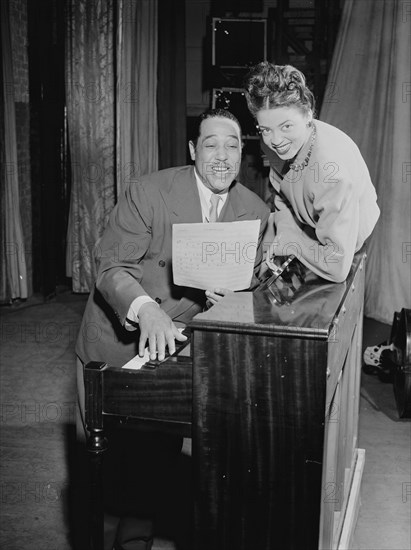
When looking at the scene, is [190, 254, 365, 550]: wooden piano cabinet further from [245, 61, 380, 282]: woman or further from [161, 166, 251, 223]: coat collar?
[161, 166, 251, 223]: coat collar

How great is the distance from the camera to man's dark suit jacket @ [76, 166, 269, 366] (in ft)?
7.87

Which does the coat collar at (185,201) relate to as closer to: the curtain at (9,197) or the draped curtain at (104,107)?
the curtain at (9,197)

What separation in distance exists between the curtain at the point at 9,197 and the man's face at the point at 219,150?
14.0ft

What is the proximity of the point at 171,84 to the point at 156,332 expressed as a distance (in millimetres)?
5694

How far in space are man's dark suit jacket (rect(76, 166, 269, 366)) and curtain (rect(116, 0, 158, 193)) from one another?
14.5 ft

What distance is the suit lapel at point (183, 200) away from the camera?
2.43 m

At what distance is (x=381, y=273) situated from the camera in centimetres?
629

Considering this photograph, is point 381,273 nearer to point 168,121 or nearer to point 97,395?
point 168,121

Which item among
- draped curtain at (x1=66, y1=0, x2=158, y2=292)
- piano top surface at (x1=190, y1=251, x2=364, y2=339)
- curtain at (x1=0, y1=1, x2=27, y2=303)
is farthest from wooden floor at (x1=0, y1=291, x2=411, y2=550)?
draped curtain at (x1=66, y1=0, x2=158, y2=292)

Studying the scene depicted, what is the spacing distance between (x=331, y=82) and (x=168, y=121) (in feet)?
5.80

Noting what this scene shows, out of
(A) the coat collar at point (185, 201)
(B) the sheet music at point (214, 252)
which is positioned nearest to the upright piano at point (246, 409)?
(B) the sheet music at point (214, 252)

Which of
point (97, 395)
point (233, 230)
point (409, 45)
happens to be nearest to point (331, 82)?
point (409, 45)

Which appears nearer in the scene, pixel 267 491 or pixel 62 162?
pixel 267 491

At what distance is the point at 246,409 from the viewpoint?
164 centimetres
